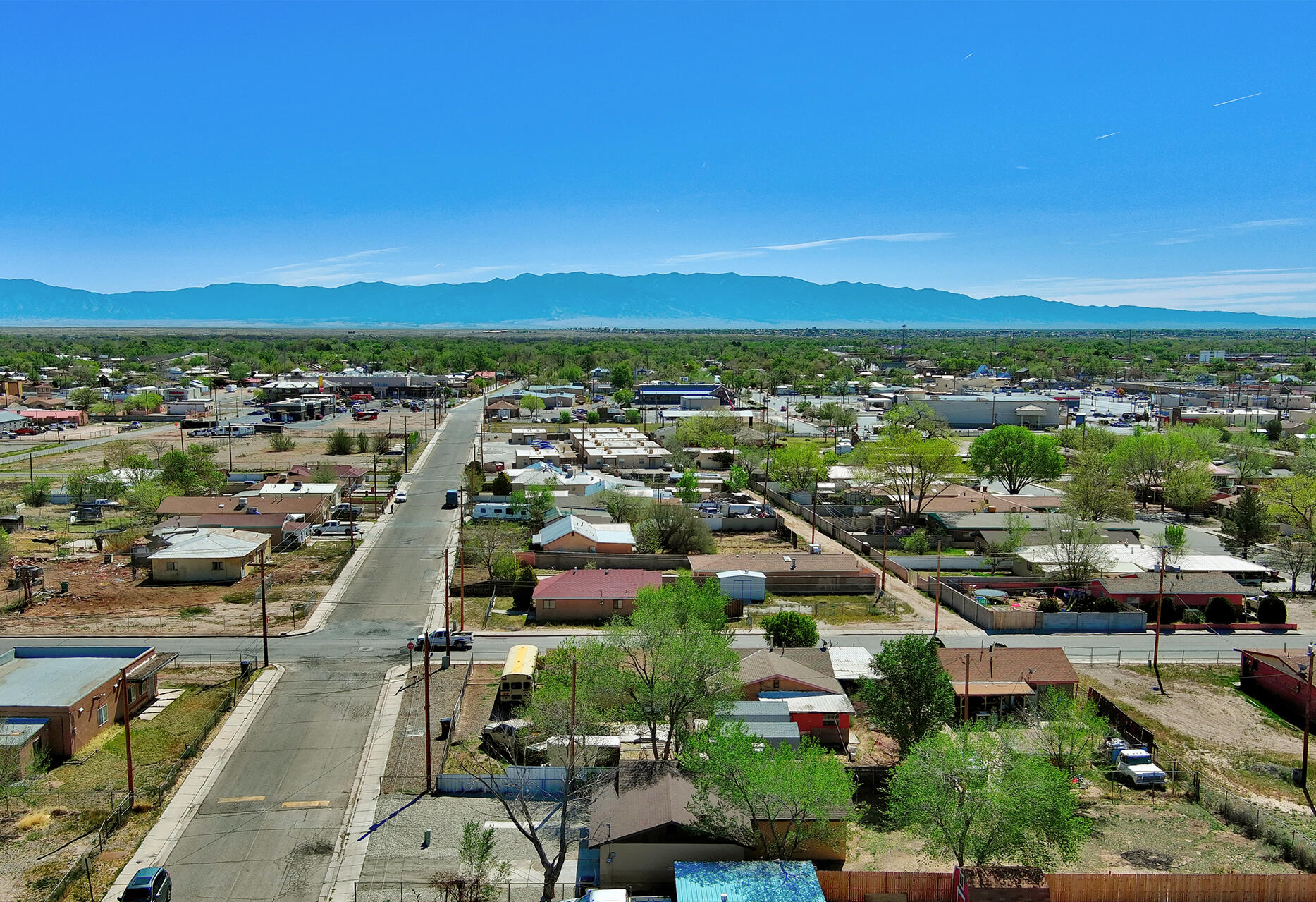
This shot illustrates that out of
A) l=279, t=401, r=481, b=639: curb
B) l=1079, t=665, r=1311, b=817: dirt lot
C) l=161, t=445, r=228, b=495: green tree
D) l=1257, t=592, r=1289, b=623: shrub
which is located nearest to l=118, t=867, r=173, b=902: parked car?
l=279, t=401, r=481, b=639: curb

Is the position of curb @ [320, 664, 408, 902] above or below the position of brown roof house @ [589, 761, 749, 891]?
below

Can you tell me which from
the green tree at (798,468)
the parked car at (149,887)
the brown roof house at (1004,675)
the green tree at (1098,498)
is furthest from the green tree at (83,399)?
the brown roof house at (1004,675)

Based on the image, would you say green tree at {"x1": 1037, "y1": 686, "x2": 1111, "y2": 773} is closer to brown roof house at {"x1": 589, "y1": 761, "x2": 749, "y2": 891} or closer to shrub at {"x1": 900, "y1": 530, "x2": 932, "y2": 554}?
brown roof house at {"x1": 589, "y1": 761, "x2": 749, "y2": 891}

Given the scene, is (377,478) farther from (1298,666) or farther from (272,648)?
(1298,666)

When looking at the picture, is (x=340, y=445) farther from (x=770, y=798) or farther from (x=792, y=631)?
(x=770, y=798)

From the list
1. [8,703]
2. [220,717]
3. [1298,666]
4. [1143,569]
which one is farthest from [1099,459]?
[8,703]

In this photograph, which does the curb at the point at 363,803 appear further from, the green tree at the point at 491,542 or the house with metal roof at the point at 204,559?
the house with metal roof at the point at 204,559
